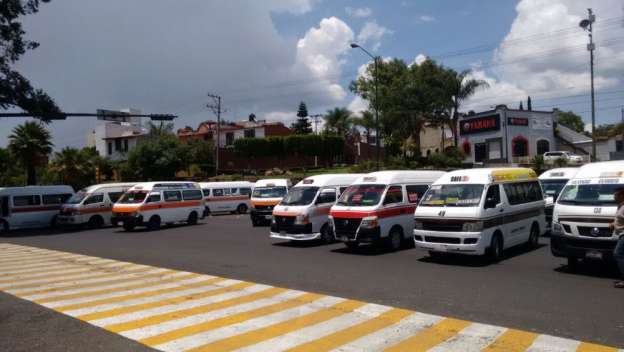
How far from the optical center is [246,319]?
25.1 feet

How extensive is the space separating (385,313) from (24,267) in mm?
11021

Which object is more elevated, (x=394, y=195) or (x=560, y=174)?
(x=560, y=174)

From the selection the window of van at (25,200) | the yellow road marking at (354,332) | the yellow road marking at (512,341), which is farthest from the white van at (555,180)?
the window of van at (25,200)

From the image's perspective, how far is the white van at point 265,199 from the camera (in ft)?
80.1

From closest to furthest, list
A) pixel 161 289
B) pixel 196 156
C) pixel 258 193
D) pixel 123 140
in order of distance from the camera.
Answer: pixel 161 289
pixel 258 193
pixel 196 156
pixel 123 140

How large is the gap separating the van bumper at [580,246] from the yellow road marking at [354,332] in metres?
4.31

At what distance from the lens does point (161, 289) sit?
10180 millimetres

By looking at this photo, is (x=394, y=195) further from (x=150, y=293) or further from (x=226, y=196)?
(x=226, y=196)

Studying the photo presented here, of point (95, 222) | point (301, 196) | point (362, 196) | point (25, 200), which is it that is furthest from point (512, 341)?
point (25, 200)

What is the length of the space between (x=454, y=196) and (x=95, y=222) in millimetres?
22161

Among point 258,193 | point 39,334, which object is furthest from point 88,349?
point 258,193

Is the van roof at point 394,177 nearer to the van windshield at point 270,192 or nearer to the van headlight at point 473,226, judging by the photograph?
the van headlight at point 473,226

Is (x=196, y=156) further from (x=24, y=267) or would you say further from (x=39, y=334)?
(x=39, y=334)

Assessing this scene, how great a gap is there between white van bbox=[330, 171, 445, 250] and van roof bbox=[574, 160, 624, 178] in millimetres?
5004
